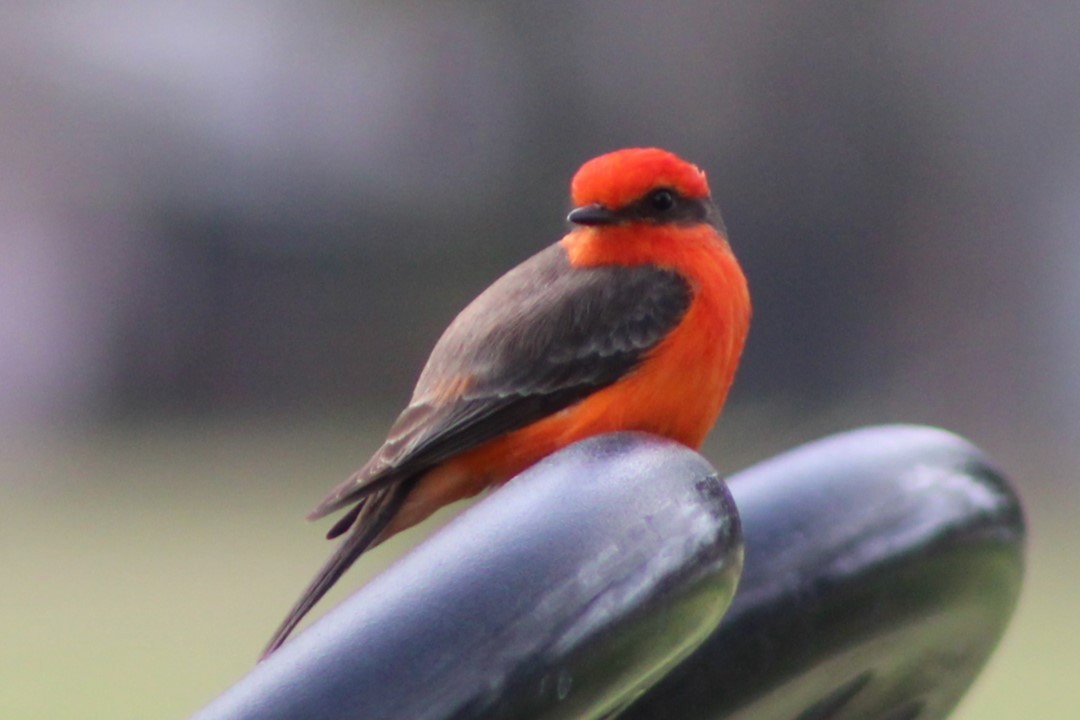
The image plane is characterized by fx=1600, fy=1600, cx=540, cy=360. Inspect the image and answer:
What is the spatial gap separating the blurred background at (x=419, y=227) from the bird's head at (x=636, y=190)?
30.1 ft

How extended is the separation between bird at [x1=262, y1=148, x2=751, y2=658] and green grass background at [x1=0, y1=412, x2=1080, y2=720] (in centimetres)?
580

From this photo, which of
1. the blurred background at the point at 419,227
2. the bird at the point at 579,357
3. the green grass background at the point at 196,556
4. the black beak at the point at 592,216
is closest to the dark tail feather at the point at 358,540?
the bird at the point at 579,357

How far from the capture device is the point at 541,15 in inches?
645

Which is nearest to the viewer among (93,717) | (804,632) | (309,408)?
(804,632)

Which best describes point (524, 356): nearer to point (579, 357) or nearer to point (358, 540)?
point (579, 357)

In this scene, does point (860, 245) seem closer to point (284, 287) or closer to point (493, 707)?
point (284, 287)

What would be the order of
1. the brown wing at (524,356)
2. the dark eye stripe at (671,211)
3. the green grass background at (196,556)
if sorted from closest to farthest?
the brown wing at (524,356) < the dark eye stripe at (671,211) < the green grass background at (196,556)

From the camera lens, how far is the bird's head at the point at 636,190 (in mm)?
4078

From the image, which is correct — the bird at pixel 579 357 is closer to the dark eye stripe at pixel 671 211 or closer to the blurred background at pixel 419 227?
the dark eye stripe at pixel 671 211

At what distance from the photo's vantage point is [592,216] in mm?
4070

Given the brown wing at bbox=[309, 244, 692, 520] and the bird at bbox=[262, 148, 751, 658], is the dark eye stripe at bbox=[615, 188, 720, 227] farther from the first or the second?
the brown wing at bbox=[309, 244, 692, 520]

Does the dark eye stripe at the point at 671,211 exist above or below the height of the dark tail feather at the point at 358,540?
above

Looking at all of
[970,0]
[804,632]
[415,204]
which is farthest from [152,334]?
[804,632]

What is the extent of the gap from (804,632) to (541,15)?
14802mm
